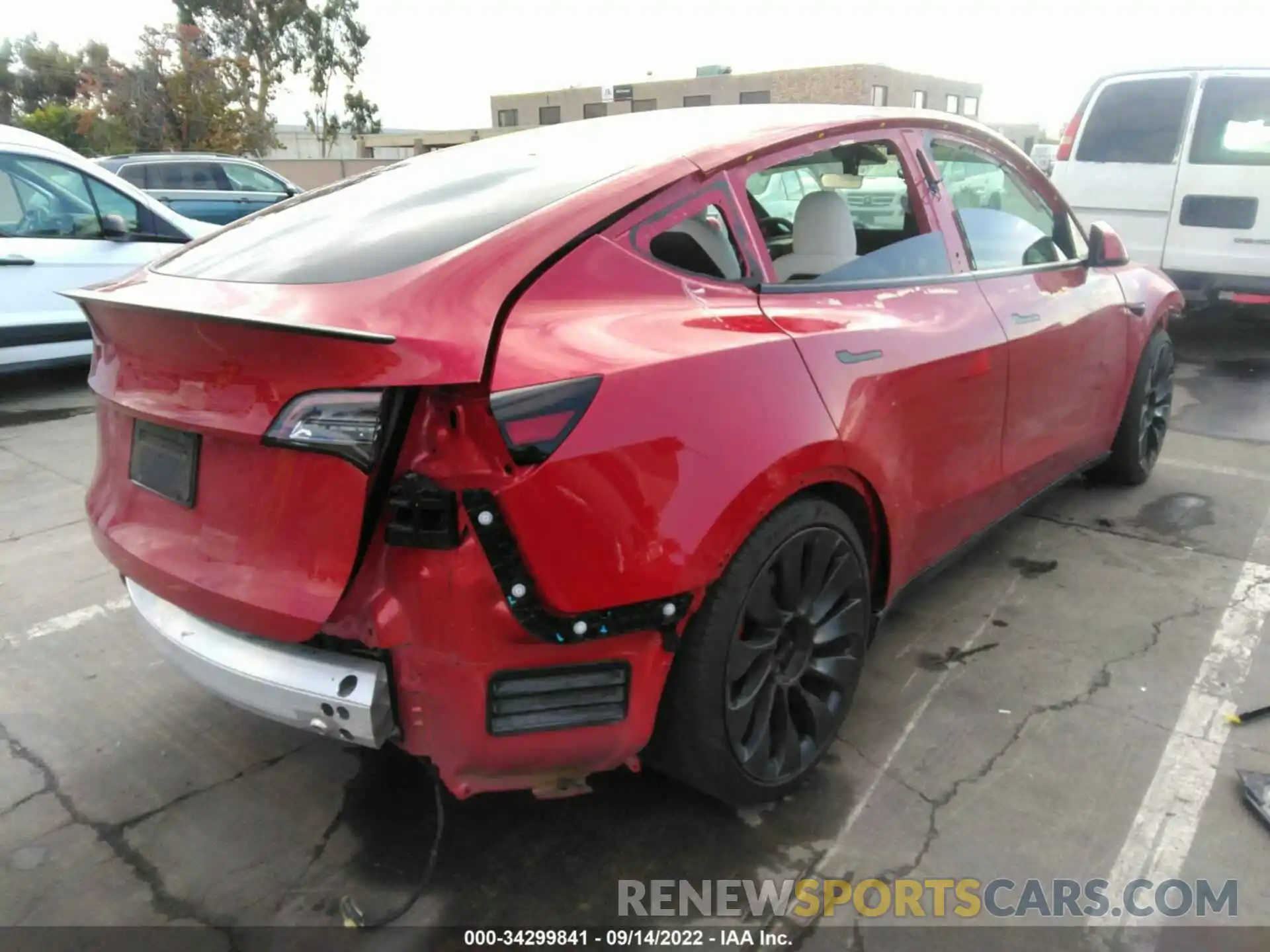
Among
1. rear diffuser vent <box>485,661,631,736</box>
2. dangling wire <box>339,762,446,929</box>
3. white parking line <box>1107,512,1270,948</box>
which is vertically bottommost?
white parking line <box>1107,512,1270,948</box>

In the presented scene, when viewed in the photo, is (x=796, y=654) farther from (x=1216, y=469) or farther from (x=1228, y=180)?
(x=1228, y=180)

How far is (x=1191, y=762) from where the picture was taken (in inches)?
102

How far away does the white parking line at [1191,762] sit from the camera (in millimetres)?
2217

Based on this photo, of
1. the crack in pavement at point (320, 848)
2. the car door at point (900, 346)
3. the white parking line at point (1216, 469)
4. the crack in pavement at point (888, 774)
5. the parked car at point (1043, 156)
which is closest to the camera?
the crack in pavement at point (320, 848)

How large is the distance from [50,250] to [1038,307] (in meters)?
6.51

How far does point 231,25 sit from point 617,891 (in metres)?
40.2

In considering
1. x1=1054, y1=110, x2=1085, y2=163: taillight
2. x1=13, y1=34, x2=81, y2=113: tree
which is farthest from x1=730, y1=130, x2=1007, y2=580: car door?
x1=13, y1=34, x2=81, y2=113: tree

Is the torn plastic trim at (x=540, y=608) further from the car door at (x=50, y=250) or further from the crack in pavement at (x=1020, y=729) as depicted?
the car door at (x=50, y=250)

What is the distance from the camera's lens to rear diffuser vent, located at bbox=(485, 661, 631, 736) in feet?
6.07

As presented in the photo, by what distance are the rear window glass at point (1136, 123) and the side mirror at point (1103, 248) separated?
4.01m

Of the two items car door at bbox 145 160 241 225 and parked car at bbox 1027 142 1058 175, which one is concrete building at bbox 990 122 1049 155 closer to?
parked car at bbox 1027 142 1058 175

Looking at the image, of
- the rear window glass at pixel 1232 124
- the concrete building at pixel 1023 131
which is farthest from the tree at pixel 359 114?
the rear window glass at pixel 1232 124

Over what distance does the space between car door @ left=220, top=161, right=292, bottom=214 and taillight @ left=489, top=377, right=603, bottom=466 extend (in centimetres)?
1345

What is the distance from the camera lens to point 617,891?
215 cm
